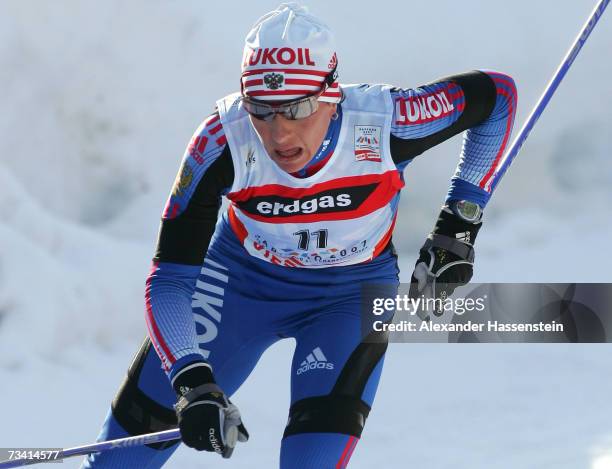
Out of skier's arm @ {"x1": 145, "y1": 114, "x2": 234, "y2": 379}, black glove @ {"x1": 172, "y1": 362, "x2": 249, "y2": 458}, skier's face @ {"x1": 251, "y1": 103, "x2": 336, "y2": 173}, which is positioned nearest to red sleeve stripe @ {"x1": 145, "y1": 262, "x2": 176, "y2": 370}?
skier's arm @ {"x1": 145, "y1": 114, "x2": 234, "y2": 379}

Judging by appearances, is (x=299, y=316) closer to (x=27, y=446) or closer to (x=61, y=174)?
(x=27, y=446)

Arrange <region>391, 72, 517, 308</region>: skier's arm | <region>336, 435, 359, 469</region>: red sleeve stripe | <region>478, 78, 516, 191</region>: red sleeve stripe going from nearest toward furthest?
<region>336, 435, 359, 469</region>: red sleeve stripe → <region>391, 72, 517, 308</region>: skier's arm → <region>478, 78, 516, 191</region>: red sleeve stripe

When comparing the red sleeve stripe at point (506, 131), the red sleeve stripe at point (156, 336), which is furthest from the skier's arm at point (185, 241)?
the red sleeve stripe at point (506, 131)

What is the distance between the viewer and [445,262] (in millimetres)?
4137

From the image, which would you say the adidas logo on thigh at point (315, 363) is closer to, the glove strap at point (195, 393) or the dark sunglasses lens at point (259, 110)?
the glove strap at point (195, 393)

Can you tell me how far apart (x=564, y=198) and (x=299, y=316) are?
149 inches

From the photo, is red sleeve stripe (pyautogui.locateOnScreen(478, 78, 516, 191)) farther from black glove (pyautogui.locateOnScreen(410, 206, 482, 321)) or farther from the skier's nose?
the skier's nose

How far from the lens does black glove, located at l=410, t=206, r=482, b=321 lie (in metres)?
4.13

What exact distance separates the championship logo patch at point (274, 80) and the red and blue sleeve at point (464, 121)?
0.51 meters

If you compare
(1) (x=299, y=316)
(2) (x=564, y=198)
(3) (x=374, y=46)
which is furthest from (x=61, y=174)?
(1) (x=299, y=316)

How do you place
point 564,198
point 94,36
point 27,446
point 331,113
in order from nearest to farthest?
point 331,113 < point 27,446 < point 564,198 < point 94,36

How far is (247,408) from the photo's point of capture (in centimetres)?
561

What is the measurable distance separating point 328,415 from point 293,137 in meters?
0.87

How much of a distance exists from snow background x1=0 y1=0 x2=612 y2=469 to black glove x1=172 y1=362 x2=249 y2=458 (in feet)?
5.33
